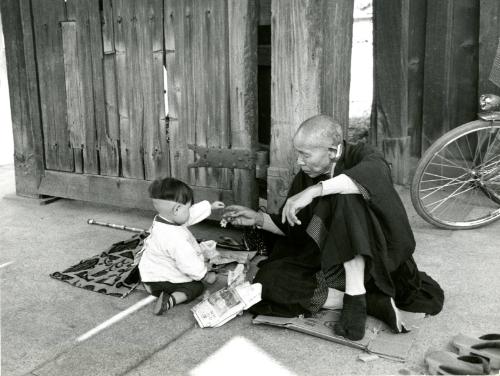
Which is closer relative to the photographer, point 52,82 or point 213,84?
point 213,84

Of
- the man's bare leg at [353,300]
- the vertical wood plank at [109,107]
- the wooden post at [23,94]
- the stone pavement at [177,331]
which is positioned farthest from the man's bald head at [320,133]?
the wooden post at [23,94]

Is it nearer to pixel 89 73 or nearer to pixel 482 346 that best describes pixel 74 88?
pixel 89 73

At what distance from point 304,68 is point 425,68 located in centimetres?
214

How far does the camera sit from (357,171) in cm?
296

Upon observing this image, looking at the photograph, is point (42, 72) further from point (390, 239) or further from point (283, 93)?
point (390, 239)

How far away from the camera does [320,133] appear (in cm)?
304

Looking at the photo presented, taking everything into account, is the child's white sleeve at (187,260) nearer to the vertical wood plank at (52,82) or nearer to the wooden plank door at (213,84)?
the wooden plank door at (213,84)

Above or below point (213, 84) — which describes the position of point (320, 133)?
below

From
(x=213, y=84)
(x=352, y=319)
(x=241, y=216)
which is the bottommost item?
(x=352, y=319)

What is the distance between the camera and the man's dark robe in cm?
289

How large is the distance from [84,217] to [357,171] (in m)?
3.01

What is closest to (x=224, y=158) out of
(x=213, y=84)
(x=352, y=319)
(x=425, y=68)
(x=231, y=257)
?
(x=213, y=84)

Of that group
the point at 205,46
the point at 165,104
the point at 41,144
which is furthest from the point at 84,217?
the point at 205,46

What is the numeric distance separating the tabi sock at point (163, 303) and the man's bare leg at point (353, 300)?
3.09ft
